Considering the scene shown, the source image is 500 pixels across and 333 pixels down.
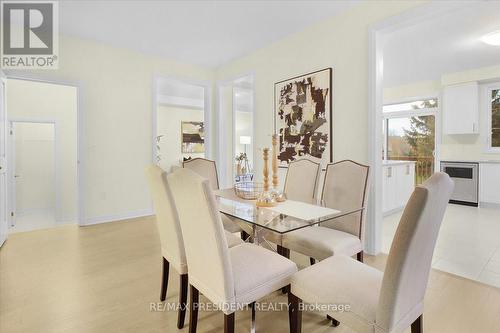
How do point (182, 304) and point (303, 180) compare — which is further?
point (303, 180)

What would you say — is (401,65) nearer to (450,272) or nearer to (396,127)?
(396,127)

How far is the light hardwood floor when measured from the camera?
1.73 meters

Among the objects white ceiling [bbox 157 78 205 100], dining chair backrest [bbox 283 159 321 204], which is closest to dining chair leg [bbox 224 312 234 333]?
dining chair backrest [bbox 283 159 321 204]

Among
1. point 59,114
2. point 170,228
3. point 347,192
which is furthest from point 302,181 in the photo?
point 59,114

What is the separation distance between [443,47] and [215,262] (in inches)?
187

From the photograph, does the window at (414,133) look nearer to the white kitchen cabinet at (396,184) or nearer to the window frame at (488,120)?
the window frame at (488,120)

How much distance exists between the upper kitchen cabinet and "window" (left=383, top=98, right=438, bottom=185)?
14.1 inches

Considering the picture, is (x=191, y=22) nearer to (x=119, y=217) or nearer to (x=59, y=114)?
(x=119, y=217)

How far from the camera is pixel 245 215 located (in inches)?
70.1

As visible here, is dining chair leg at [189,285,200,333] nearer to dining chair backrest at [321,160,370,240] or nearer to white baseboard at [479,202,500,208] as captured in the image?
dining chair backrest at [321,160,370,240]

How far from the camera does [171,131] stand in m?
7.76

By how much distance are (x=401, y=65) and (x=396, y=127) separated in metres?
2.15

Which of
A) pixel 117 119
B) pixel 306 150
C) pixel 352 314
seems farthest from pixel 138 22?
pixel 352 314

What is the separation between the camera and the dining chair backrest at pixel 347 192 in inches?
81.6
